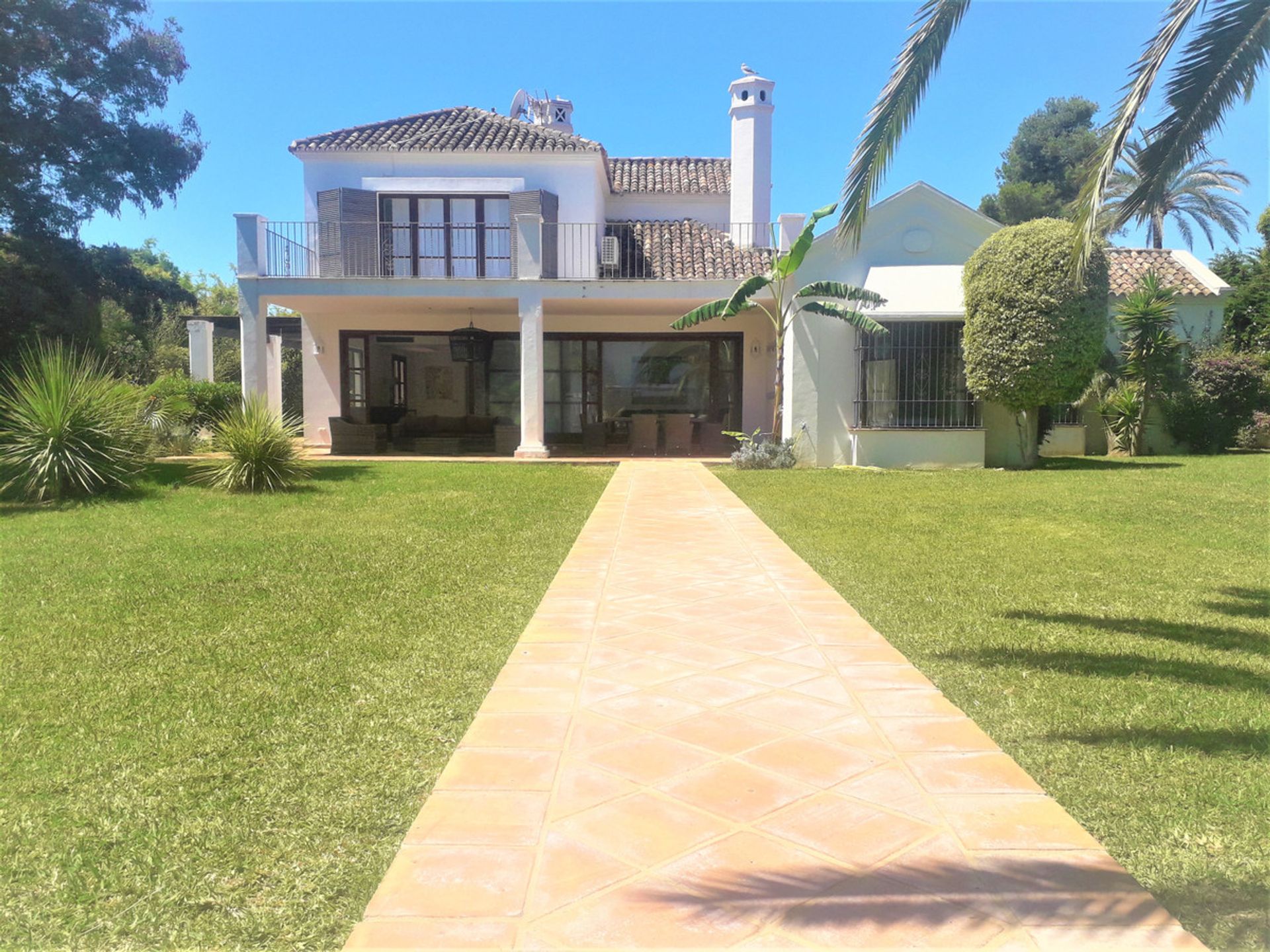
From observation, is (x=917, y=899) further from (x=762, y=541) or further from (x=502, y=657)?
(x=762, y=541)

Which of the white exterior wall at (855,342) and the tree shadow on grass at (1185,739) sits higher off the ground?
the white exterior wall at (855,342)

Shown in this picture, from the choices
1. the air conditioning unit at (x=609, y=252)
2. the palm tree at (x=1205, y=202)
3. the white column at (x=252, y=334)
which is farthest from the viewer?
the palm tree at (x=1205, y=202)

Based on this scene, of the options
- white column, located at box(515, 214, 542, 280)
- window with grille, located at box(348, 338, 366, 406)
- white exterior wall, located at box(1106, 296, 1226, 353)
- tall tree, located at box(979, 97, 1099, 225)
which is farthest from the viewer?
tall tree, located at box(979, 97, 1099, 225)

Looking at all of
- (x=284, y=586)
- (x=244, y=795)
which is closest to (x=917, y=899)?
(x=244, y=795)

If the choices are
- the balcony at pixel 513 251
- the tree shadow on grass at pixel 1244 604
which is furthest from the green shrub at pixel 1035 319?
the tree shadow on grass at pixel 1244 604

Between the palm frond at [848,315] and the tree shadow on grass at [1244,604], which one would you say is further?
the palm frond at [848,315]

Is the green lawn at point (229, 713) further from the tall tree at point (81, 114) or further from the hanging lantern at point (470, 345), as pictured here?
the tall tree at point (81, 114)

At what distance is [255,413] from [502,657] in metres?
8.55

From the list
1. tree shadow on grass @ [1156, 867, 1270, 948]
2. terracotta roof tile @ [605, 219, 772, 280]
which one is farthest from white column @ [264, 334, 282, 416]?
tree shadow on grass @ [1156, 867, 1270, 948]

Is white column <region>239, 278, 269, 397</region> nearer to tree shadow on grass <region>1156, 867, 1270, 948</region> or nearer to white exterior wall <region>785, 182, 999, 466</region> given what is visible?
white exterior wall <region>785, 182, 999, 466</region>

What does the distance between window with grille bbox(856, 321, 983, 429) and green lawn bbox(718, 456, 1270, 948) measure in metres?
4.69

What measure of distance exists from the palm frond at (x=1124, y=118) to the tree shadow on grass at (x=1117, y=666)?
7.24 feet

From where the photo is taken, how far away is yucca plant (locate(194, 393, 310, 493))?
35.4 ft

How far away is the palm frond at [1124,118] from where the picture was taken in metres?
4.25
